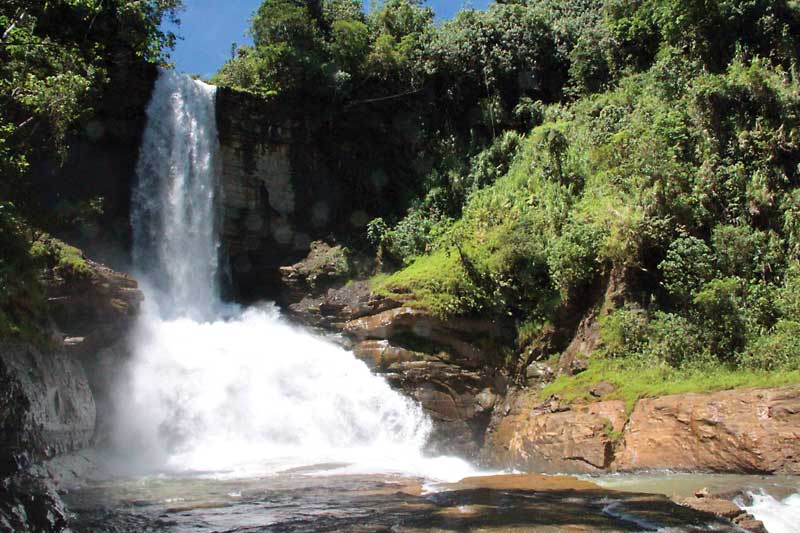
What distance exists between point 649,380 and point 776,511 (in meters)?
4.89

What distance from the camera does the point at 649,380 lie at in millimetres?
13086

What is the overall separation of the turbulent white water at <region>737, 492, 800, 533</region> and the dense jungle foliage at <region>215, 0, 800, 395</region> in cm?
353

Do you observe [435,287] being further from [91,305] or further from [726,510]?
[726,510]

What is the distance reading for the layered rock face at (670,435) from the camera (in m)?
10.4

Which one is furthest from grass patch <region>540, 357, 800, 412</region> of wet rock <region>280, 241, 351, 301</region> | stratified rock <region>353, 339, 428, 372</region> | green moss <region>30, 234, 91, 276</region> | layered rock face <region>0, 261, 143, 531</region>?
green moss <region>30, 234, 91, 276</region>

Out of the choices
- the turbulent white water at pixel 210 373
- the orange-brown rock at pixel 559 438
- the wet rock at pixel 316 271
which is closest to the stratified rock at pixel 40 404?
the turbulent white water at pixel 210 373

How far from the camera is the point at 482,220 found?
64.3ft

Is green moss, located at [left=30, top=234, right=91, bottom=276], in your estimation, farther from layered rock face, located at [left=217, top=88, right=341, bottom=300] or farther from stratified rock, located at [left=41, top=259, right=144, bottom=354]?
layered rock face, located at [left=217, top=88, right=341, bottom=300]

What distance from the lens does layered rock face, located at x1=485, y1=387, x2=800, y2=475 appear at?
10406 mm

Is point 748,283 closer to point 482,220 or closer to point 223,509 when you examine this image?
point 482,220

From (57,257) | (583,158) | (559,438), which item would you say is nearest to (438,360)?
(559,438)

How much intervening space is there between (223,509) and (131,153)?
53.1ft

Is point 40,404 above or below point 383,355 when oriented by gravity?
below

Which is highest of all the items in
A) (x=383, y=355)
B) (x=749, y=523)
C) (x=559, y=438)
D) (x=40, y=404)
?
(x=383, y=355)
